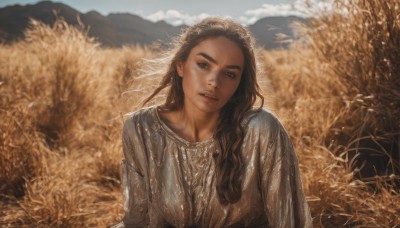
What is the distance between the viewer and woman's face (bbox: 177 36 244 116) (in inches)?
71.6

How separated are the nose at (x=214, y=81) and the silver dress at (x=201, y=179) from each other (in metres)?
0.22

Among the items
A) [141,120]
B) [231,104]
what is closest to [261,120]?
[231,104]

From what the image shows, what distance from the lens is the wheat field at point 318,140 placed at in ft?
9.04

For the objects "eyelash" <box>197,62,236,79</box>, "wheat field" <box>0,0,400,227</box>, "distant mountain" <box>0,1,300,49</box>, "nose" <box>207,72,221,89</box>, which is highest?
"distant mountain" <box>0,1,300,49</box>

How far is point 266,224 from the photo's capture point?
2.02m

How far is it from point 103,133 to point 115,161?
0.90 m

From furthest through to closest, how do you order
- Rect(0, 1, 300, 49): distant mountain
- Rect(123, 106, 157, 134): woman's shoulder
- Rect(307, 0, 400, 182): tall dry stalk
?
Rect(0, 1, 300, 49): distant mountain < Rect(307, 0, 400, 182): tall dry stalk < Rect(123, 106, 157, 134): woman's shoulder

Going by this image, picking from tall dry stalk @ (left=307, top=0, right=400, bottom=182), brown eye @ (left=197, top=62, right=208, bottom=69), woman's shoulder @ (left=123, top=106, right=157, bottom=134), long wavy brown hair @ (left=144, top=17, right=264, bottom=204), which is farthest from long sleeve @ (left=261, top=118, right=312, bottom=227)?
tall dry stalk @ (left=307, top=0, right=400, bottom=182)

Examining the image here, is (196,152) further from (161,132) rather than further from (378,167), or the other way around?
(378,167)

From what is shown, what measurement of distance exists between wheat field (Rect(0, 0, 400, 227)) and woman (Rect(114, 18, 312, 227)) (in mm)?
329

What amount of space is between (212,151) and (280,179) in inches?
13.4

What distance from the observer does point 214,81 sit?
5.88 ft

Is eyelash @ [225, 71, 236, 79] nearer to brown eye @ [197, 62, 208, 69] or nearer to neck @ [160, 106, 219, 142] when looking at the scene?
brown eye @ [197, 62, 208, 69]

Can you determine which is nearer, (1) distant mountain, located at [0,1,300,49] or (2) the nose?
(2) the nose
